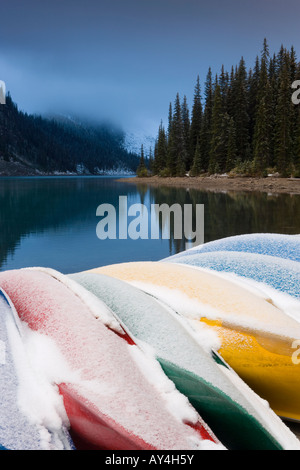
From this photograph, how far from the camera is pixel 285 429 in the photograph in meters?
1.77

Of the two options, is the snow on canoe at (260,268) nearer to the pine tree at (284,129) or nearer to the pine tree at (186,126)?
the pine tree at (284,129)

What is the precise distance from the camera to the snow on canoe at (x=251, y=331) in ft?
7.70

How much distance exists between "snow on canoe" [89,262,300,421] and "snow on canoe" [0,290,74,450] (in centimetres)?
116

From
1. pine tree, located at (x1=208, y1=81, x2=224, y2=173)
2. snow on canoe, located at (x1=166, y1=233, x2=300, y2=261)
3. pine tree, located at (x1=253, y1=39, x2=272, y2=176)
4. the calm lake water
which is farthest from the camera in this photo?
pine tree, located at (x1=208, y1=81, x2=224, y2=173)

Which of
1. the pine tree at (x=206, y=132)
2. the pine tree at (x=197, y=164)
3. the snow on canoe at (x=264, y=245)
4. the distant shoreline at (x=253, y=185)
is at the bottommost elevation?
the snow on canoe at (x=264, y=245)

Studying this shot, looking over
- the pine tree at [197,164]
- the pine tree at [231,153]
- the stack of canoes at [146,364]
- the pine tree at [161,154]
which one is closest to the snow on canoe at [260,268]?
the stack of canoes at [146,364]

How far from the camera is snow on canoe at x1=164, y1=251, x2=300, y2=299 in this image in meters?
3.25

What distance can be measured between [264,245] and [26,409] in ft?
11.3

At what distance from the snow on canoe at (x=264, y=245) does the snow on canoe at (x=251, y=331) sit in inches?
55.4

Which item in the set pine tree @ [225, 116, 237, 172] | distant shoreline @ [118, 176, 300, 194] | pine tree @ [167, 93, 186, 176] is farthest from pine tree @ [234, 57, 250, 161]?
pine tree @ [167, 93, 186, 176]

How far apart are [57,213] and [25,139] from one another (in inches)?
6039

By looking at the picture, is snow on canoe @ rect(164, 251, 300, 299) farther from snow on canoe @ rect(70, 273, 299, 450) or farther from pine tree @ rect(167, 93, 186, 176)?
pine tree @ rect(167, 93, 186, 176)
